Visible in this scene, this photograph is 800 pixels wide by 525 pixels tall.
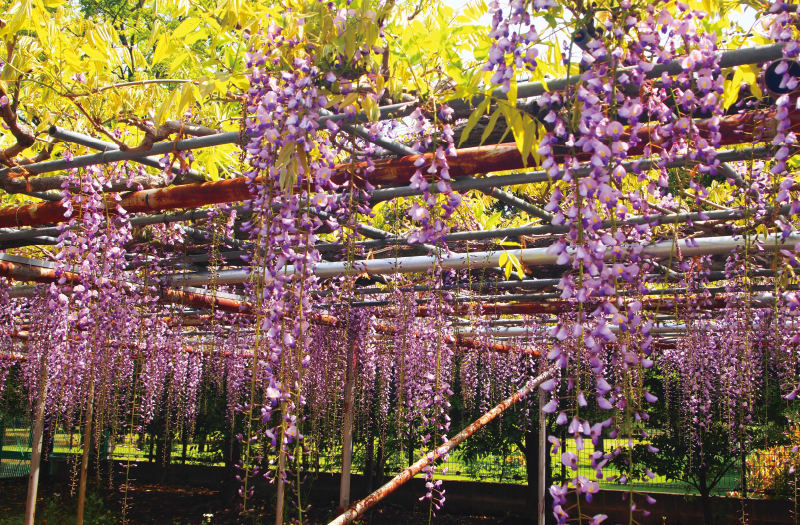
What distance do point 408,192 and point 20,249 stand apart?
4.13 m

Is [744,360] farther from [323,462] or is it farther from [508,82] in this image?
[323,462]

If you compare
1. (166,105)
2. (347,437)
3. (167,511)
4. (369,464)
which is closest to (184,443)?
(167,511)

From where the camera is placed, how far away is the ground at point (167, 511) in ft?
25.1

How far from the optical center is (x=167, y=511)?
913 cm

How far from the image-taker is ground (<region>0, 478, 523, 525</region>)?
301 inches

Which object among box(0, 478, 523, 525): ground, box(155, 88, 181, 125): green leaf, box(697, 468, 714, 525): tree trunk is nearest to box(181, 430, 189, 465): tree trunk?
box(0, 478, 523, 525): ground

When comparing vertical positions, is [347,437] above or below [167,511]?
above

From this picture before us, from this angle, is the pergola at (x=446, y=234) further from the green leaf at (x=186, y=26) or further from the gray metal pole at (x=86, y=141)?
the green leaf at (x=186, y=26)

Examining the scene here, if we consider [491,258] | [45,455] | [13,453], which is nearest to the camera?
[491,258]

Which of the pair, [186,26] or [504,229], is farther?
[504,229]

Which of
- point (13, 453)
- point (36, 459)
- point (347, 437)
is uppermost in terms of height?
point (347, 437)

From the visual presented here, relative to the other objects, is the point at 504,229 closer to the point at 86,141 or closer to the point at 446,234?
the point at 446,234

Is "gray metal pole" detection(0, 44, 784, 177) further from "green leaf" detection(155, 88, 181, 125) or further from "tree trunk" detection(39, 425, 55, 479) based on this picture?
"tree trunk" detection(39, 425, 55, 479)

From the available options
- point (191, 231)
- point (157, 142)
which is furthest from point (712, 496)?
point (157, 142)
